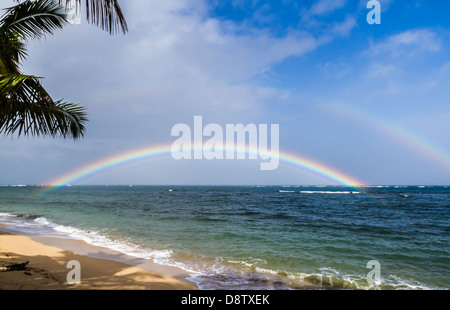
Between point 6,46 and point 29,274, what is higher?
point 6,46

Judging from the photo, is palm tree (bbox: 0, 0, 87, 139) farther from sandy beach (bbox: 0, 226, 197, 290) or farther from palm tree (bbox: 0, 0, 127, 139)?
sandy beach (bbox: 0, 226, 197, 290)

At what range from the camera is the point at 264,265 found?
8562 millimetres

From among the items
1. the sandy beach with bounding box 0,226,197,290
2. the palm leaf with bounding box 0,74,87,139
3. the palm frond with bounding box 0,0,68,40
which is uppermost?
the palm frond with bounding box 0,0,68,40

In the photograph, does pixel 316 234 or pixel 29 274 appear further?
pixel 316 234

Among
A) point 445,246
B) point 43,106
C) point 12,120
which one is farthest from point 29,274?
point 445,246

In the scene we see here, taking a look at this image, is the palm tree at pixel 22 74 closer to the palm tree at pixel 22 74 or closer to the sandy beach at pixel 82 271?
the palm tree at pixel 22 74

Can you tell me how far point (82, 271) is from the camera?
6707 mm

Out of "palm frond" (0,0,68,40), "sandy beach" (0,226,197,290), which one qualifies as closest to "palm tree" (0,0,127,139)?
"palm frond" (0,0,68,40)

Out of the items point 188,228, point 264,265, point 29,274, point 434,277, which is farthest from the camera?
point 188,228

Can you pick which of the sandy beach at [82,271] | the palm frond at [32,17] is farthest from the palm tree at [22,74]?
the sandy beach at [82,271]

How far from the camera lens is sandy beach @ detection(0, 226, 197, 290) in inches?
217
